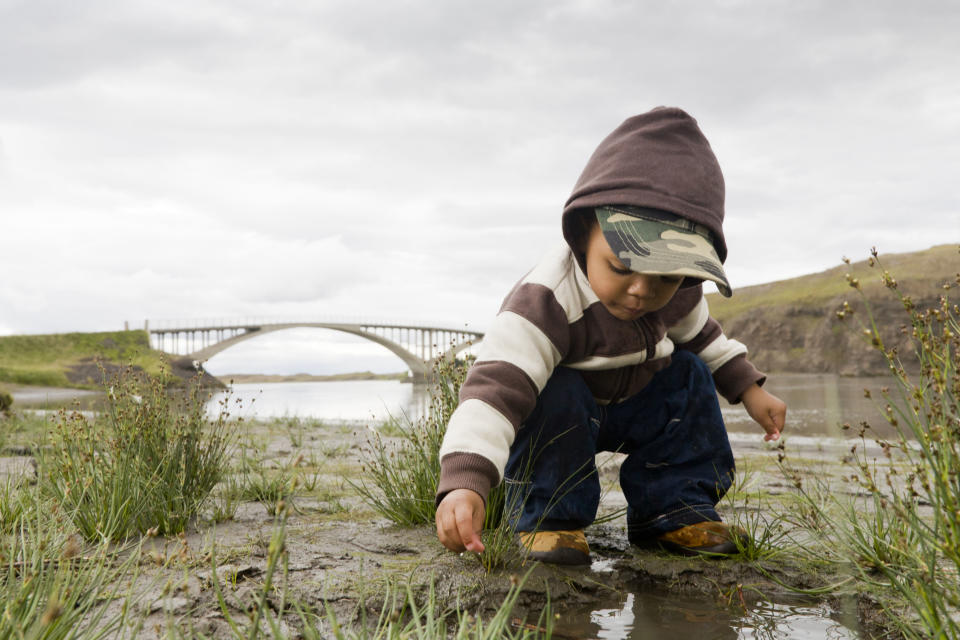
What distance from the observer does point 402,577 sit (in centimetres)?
179

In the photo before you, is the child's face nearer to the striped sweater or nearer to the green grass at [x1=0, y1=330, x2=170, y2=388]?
the striped sweater

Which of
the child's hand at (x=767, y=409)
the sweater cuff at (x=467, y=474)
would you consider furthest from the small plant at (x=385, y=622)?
the child's hand at (x=767, y=409)

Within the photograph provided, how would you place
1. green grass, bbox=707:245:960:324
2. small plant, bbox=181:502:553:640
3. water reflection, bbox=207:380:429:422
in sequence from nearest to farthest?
small plant, bbox=181:502:553:640 → water reflection, bbox=207:380:429:422 → green grass, bbox=707:245:960:324

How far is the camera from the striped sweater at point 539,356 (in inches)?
73.7

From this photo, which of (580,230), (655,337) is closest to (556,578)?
(655,337)

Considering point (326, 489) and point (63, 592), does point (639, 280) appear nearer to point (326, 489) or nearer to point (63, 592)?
point (63, 592)

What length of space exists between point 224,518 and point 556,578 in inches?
54.5

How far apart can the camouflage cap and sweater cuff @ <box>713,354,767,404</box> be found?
78 centimetres

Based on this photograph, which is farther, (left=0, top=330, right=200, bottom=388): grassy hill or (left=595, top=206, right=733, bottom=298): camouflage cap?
(left=0, top=330, right=200, bottom=388): grassy hill

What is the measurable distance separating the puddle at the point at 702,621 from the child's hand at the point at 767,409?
33.1 inches

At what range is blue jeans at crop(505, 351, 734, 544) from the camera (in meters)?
2.21

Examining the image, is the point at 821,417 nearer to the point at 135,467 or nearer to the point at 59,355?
the point at 135,467

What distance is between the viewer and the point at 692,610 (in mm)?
1789

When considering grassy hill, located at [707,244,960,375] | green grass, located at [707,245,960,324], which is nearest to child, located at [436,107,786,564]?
grassy hill, located at [707,244,960,375]
